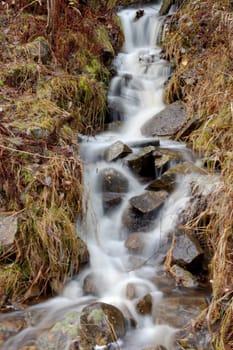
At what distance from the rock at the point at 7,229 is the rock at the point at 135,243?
1220mm

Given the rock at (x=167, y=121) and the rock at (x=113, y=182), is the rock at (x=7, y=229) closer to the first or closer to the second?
the rock at (x=113, y=182)

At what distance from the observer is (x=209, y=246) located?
3.65m

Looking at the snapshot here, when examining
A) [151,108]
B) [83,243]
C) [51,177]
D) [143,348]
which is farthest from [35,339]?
[151,108]

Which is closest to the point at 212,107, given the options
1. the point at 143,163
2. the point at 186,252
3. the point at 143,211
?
the point at 143,163

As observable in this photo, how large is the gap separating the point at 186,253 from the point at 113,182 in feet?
4.86

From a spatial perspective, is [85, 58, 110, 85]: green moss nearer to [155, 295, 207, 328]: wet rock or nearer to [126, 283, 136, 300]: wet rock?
[126, 283, 136, 300]: wet rock

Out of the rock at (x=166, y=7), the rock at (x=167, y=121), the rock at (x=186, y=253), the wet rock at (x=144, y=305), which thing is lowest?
the wet rock at (x=144, y=305)

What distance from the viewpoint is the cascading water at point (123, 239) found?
3.07 metres

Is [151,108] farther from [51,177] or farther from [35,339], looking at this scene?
[35,339]

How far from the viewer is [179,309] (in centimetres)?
317

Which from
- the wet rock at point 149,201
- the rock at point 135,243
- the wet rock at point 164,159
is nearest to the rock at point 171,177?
the wet rock at point 149,201

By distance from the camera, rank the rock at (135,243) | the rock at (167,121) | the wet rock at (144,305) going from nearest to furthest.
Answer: the wet rock at (144,305) → the rock at (135,243) → the rock at (167,121)

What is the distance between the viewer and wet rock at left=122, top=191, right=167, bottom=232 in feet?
14.1

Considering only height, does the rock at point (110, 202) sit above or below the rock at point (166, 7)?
below
